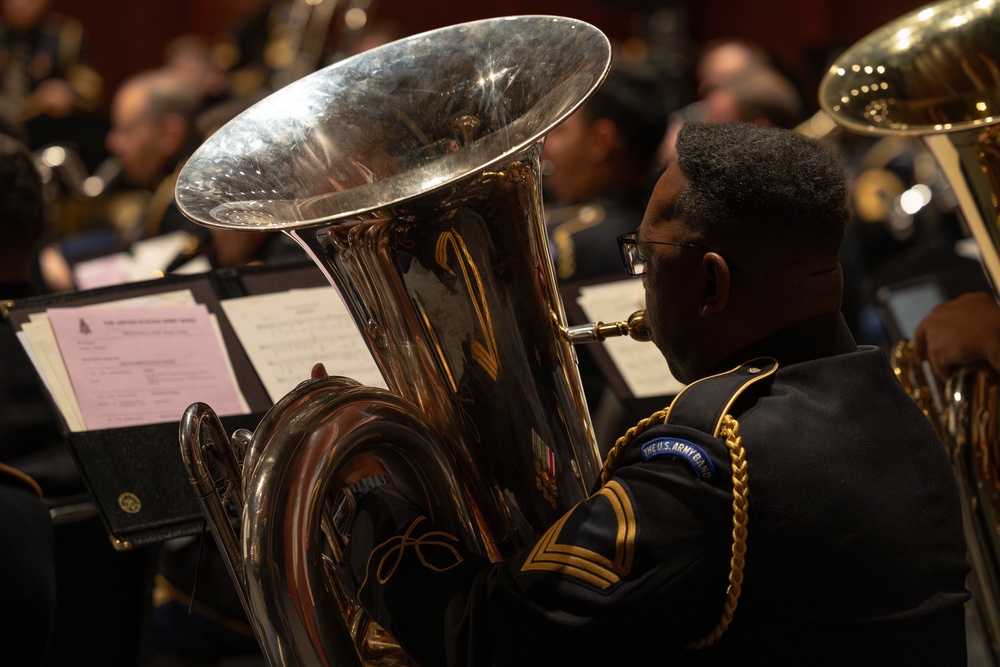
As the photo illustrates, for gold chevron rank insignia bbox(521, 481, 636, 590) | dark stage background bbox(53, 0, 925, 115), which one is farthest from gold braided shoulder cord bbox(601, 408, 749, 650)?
dark stage background bbox(53, 0, 925, 115)

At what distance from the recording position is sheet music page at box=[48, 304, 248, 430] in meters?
1.83

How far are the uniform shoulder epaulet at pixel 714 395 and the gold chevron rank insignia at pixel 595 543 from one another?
105mm

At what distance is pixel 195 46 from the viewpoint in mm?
7312

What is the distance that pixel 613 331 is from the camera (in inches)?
56.9

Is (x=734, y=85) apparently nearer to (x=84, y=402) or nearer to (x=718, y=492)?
(x=84, y=402)

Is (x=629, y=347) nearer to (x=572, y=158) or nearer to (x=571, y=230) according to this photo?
(x=571, y=230)

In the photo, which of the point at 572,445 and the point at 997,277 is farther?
the point at 997,277

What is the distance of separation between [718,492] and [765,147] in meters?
0.39

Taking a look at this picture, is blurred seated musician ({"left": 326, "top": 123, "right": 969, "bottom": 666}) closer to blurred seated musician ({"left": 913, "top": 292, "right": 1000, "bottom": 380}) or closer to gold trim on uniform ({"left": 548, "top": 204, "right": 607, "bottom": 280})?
blurred seated musician ({"left": 913, "top": 292, "right": 1000, "bottom": 380})

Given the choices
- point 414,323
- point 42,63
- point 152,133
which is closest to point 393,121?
point 414,323

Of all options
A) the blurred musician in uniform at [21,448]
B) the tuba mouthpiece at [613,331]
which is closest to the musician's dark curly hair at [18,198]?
the blurred musician in uniform at [21,448]

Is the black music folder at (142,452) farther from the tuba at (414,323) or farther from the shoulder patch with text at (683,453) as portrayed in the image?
the shoulder patch with text at (683,453)

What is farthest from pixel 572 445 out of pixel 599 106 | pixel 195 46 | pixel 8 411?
pixel 195 46

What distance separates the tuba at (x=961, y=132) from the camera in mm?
1795
